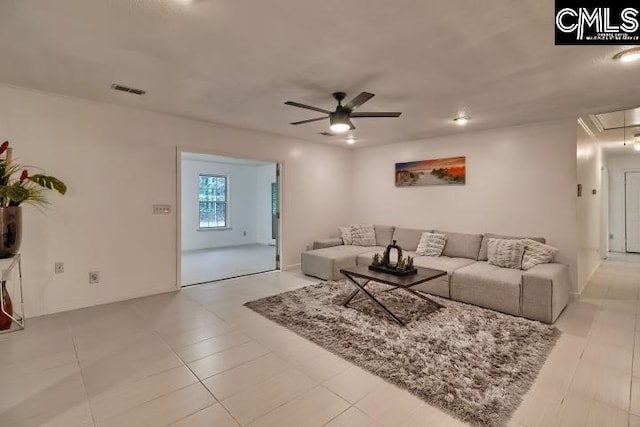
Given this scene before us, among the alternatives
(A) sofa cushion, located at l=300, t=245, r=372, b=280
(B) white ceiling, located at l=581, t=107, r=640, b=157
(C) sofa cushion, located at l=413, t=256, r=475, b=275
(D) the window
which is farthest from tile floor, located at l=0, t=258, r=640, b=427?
(D) the window

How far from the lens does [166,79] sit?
2.99 m

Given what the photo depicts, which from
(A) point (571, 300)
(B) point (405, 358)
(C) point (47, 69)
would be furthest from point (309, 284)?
(C) point (47, 69)

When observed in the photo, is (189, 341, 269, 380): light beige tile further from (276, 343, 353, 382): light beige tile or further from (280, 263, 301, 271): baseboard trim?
(280, 263, 301, 271): baseboard trim

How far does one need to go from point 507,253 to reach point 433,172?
79.7 inches

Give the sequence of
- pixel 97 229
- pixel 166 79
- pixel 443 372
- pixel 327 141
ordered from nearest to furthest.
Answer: pixel 443 372 → pixel 166 79 → pixel 97 229 → pixel 327 141

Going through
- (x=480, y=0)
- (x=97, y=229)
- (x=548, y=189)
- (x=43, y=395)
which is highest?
(x=480, y=0)

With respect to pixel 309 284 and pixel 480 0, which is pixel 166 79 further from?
pixel 309 284

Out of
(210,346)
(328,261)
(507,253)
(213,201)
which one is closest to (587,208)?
(507,253)

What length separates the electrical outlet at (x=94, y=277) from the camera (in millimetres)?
3729

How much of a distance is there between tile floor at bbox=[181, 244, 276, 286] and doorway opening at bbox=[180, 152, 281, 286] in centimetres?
2

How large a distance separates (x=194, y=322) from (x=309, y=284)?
1.87 m

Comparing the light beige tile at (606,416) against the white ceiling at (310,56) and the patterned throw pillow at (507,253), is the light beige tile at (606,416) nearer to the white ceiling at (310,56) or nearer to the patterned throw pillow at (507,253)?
the patterned throw pillow at (507,253)

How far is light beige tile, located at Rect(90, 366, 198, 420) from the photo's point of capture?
6.30 ft

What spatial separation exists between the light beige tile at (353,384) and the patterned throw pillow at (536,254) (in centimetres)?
287
